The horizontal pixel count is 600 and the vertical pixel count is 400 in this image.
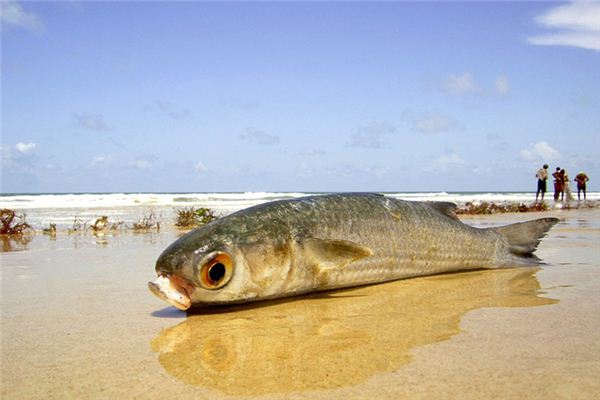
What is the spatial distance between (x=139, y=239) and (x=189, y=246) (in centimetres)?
612

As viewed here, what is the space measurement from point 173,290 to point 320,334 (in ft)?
3.25

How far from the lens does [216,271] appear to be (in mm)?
3176

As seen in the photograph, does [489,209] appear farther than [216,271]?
Yes

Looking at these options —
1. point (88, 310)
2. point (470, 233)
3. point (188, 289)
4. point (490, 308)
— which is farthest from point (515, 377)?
point (470, 233)

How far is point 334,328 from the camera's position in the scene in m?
2.79

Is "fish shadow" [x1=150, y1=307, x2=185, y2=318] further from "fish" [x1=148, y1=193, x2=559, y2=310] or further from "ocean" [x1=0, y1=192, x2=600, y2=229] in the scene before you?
"ocean" [x1=0, y1=192, x2=600, y2=229]

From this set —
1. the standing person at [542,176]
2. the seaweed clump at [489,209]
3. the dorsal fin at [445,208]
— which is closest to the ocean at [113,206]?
the standing person at [542,176]

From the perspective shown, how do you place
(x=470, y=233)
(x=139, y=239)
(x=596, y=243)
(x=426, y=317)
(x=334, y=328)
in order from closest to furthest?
1. (x=334, y=328)
2. (x=426, y=317)
3. (x=470, y=233)
4. (x=596, y=243)
5. (x=139, y=239)

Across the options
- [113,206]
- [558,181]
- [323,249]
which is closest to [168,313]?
[323,249]

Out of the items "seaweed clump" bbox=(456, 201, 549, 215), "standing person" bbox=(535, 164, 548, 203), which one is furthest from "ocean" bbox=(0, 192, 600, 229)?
"seaweed clump" bbox=(456, 201, 549, 215)

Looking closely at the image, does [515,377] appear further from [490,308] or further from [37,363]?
[37,363]

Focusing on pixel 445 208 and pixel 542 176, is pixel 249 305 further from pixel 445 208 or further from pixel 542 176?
pixel 542 176

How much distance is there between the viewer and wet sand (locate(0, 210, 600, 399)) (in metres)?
1.96

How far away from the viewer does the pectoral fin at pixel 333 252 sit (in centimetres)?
359
